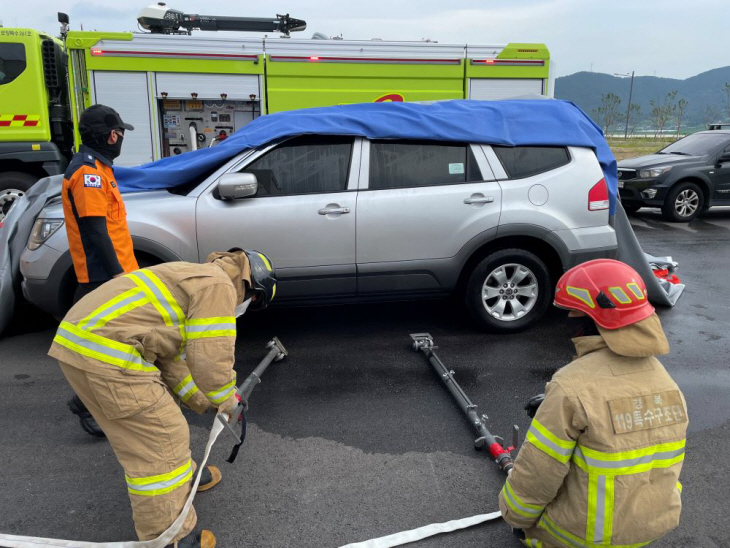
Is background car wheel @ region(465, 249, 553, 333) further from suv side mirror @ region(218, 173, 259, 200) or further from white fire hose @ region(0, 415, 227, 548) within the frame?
white fire hose @ region(0, 415, 227, 548)

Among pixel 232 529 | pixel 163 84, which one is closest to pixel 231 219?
pixel 232 529

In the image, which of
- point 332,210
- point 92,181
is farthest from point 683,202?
point 92,181

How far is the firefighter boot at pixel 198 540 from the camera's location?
2575mm

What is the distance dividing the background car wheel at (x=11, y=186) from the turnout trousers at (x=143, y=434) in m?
7.25

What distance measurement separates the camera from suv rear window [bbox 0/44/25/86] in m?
8.37

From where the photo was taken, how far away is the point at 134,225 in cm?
466

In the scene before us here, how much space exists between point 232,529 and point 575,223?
3637 millimetres

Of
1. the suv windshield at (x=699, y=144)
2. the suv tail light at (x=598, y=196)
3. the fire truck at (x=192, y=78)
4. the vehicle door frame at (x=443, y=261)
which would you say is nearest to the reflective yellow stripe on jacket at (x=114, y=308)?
the vehicle door frame at (x=443, y=261)

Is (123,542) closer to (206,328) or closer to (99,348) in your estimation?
(99,348)

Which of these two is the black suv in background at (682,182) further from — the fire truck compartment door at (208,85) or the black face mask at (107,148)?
the black face mask at (107,148)

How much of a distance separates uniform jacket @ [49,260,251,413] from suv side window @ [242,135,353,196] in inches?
95.2

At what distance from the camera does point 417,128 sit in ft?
16.6

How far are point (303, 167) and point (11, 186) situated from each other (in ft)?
18.7

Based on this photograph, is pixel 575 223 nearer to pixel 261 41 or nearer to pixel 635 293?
pixel 635 293
